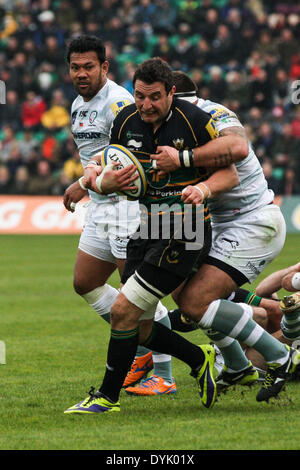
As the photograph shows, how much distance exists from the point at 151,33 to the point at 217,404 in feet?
59.1

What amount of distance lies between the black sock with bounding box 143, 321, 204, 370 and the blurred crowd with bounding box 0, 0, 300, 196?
45.3 feet

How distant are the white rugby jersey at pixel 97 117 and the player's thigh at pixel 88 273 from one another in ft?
2.31

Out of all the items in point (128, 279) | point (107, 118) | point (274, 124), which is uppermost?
point (107, 118)

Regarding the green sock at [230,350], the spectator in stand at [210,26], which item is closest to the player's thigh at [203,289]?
the green sock at [230,350]

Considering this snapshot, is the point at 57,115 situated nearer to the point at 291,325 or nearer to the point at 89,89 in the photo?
the point at 89,89

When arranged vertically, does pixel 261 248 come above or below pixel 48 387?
above

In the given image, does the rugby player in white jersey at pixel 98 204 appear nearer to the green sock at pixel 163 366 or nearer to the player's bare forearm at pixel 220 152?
the green sock at pixel 163 366

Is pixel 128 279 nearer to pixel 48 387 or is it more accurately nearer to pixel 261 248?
Result: pixel 261 248

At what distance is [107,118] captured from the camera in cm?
650

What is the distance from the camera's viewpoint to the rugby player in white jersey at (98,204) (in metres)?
6.35

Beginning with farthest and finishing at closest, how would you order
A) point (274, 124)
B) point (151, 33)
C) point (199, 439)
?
point (151, 33) < point (274, 124) < point (199, 439)

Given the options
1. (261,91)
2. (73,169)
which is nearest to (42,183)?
(73,169)

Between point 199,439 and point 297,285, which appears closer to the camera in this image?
point 199,439

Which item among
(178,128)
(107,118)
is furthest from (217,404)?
(107,118)
